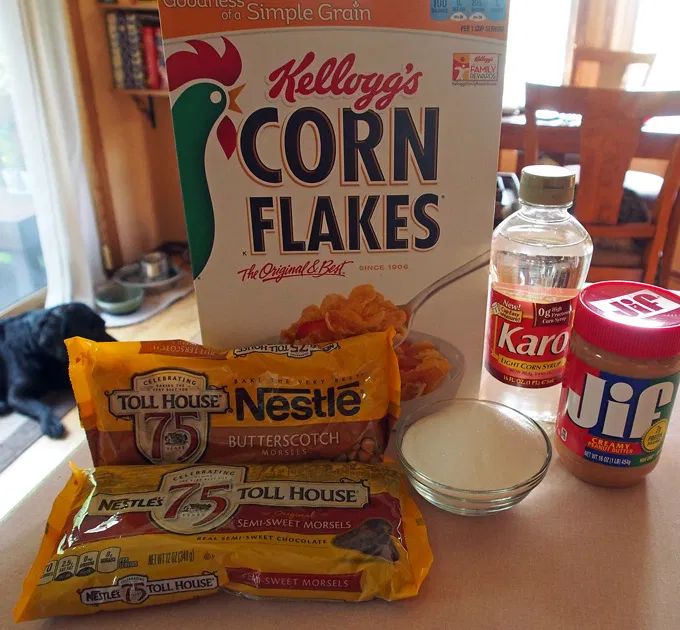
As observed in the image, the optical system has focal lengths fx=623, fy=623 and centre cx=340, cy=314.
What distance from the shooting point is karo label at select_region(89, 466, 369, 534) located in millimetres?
504

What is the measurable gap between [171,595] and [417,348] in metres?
0.33

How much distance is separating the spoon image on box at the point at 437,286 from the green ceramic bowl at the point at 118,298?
2013mm

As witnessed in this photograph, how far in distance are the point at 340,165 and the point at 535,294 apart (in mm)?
240

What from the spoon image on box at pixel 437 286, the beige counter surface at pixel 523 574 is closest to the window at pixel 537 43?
the spoon image on box at pixel 437 286

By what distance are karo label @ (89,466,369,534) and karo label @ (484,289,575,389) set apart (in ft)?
0.67

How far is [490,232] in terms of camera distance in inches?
23.7

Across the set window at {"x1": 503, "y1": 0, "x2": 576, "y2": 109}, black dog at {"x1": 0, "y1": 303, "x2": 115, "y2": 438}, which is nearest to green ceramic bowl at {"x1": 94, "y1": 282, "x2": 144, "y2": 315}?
black dog at {"x1": 0, "y1": 303, "x2": 115, "y2": 438}

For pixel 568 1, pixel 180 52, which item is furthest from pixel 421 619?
pixel 568 1

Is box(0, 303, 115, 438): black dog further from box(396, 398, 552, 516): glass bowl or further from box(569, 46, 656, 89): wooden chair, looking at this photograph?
box(569, 46, 656, 89): wooden chair

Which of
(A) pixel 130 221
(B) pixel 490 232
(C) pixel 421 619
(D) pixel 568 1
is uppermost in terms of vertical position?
(D) pixel 568 1

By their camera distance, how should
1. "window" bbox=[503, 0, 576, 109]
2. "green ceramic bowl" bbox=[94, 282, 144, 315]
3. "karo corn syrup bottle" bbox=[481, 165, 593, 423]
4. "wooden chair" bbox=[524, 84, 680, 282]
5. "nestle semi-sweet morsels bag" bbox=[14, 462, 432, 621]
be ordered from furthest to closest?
"window" bbox=[503, 0, 576, 109] → "green ceramic bowl" bbox=[94, 282, 144, 315] → "wooden chair" bbox=[524, 84, 680, 282] → "karo corn syrup bottle" bbox=[481, 165, 593, 423] → "nestle semi-sweet morsels bag" bbox=[14, 462, 432, 621]

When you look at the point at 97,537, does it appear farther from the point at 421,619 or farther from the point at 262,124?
the point at 262,124

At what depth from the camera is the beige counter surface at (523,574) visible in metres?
0.47

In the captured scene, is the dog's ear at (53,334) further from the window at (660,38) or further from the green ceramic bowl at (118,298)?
the window at (660,38)
